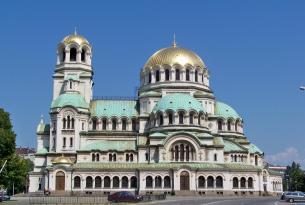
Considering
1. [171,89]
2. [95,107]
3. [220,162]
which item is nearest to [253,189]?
[220,162]

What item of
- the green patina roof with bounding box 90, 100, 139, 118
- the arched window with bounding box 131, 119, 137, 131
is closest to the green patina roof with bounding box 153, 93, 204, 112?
the arched window with bounding box 131, 119, 137, 131

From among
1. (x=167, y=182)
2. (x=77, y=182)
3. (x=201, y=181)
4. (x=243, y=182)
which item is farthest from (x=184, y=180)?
(x=77, y=182)

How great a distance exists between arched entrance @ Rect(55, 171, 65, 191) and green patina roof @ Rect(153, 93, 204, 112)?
19354 millimetres

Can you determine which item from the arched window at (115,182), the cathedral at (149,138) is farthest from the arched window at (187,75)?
the arched window at (115,182)

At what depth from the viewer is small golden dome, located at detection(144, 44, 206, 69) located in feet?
328

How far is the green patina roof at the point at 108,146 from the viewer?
92125mm

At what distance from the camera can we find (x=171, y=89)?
98.9 m

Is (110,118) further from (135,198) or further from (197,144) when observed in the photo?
(135,198)

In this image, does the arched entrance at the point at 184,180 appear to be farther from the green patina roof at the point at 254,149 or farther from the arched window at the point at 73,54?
the arched window at the point at 73,54

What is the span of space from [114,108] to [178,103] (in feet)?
45.0

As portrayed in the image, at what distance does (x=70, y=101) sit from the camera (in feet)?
305

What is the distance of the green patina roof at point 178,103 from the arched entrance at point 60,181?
63.5ft

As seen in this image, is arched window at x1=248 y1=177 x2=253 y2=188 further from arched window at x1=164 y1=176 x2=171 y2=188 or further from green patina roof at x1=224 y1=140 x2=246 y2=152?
arched window at x1=164 y1=176 x2=171 y2=188

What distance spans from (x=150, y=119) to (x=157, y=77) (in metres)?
9.73
